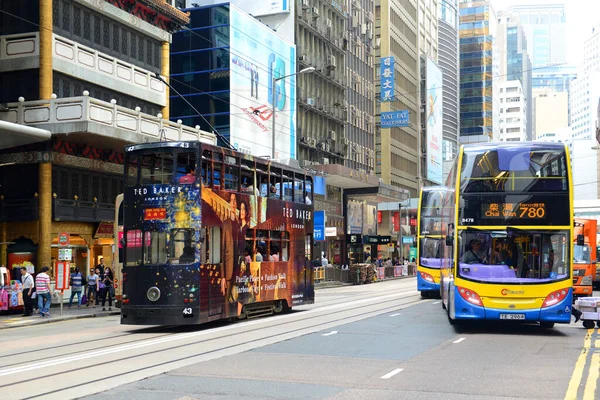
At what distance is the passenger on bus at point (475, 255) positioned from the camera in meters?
18.0

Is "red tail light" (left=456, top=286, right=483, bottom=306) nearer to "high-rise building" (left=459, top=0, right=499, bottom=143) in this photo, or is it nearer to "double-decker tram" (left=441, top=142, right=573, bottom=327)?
"double-decker tram" (left=441, top=142, right=573, bottom=327)

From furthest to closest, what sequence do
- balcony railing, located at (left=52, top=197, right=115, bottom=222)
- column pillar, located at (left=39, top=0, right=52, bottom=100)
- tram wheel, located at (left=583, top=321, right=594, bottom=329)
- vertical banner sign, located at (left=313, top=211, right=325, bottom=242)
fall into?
vertical banner sign, located at (left=313, top=211, right=325, bottom=242) < balcony railing, located at (left=52, top=197, right=115, bottom=222) < column pillar, located at (left=39, top=0, right=52, bottom=100) < tram wheel, located at (left=583, top=321, right=594, bottom=329)

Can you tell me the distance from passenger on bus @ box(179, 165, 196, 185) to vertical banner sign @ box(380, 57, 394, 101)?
198 ft

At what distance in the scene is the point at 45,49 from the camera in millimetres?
31656

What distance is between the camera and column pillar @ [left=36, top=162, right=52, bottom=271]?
3127 centimetres

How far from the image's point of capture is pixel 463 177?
709 inches

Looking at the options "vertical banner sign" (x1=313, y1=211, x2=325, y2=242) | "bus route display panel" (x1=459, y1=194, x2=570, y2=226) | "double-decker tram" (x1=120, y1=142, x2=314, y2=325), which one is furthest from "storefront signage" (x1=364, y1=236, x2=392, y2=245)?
"bus route display panel" (x1=459, y1=194, x2=570, y2=226)

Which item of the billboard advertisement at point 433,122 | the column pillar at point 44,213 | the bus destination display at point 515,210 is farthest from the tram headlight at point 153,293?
the billboard advertisement at point 433,122

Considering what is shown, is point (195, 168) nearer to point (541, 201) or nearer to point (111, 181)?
point (541, 201)

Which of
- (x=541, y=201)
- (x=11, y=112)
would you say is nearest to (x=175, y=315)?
(x=541, y=201)

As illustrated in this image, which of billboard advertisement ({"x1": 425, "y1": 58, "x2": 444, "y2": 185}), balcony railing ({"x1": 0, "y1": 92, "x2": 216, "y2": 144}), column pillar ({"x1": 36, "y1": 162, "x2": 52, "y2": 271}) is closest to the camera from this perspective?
balcony railing ({"x1": 0, "y1": 92, "x2": 216, "y2": 144})

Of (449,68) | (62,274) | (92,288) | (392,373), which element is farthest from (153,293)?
(449,68)

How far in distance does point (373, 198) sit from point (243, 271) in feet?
185

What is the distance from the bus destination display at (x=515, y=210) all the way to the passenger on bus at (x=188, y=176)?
6468 mm
